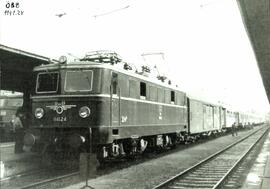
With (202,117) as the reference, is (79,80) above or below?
above

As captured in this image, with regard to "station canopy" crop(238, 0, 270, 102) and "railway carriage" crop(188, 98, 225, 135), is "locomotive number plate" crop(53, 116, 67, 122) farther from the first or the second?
"railway carriage" crop(188, 98, 225, 135)

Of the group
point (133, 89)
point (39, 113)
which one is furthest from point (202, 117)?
point (39, 113)

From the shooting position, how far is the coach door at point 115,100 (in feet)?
38.8

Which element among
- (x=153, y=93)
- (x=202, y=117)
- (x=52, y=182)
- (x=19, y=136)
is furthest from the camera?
(x=202, y=117)

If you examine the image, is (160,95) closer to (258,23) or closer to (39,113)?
(39,113)

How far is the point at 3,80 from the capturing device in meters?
17.8

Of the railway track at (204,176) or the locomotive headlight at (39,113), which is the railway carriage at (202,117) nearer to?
the railway track at (204,176)

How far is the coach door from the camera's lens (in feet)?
38.8

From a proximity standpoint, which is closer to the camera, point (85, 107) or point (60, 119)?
point (85, 107)

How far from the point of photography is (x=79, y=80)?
1172cm

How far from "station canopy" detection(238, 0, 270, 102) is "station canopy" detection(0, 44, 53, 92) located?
21.4 ft

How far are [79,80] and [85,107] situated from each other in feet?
2.82

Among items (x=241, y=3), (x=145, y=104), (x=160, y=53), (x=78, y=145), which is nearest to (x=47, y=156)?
Result: (x=78, y=145)

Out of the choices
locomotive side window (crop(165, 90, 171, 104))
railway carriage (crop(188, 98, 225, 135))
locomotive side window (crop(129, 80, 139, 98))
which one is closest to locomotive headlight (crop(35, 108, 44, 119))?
locomotive side window (crop(129, 80, 139, 98))
